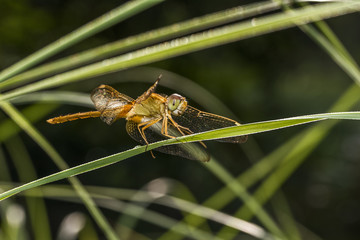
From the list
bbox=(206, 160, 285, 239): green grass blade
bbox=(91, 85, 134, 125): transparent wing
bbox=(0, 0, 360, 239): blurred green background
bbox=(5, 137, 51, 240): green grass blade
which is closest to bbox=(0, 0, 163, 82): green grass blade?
bbox=(91, 85, 134, 125): transparent wing

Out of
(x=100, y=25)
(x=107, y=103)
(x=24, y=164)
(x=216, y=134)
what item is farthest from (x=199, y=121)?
(x=24, y=164)

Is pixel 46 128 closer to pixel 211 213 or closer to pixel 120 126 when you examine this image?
pixel 120 126

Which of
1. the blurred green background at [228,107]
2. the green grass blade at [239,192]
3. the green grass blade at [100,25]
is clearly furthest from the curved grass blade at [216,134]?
the blurred green background at [228,107]

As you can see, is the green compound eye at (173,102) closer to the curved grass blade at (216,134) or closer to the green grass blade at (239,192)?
the green grass blade at (239,192)

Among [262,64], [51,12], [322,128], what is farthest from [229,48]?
[322,128]

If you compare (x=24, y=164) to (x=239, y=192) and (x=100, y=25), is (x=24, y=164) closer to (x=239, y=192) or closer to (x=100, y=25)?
(x=239, y=192)
